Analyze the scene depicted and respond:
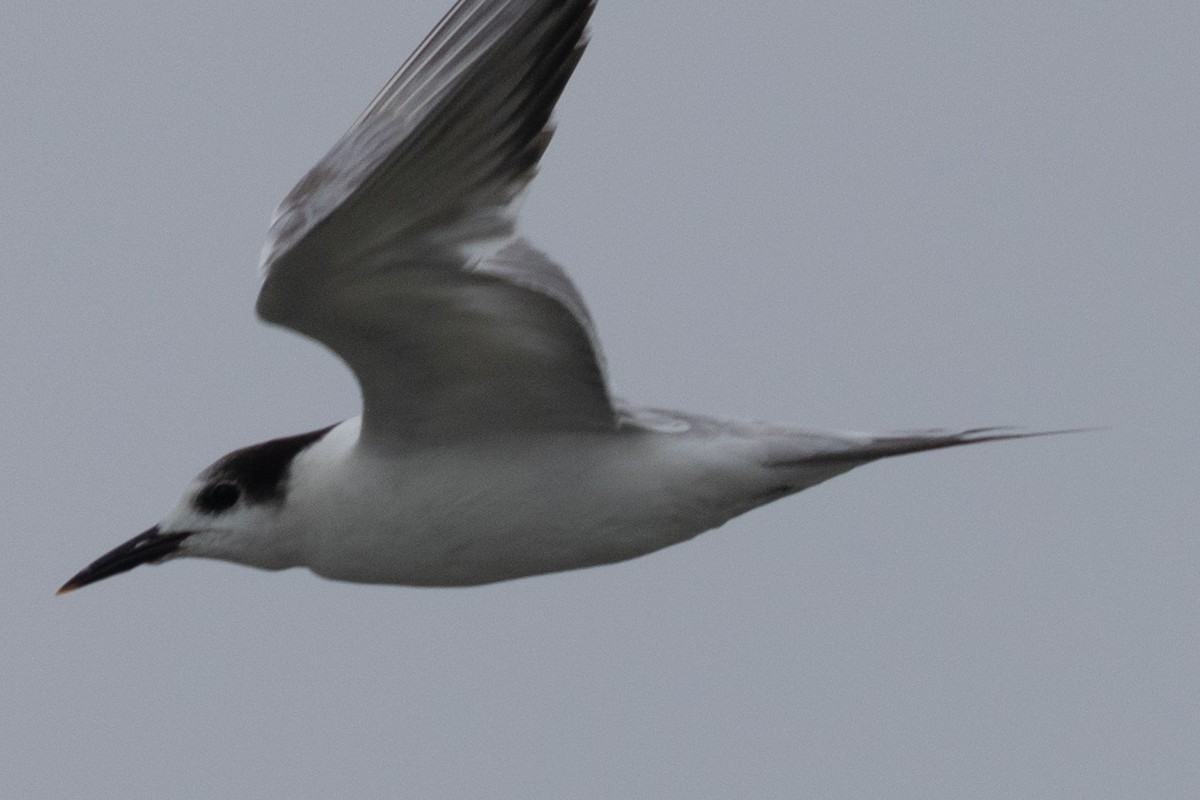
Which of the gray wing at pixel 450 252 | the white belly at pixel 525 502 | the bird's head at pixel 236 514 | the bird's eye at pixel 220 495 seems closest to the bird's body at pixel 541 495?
the white belly at pixel 525 502

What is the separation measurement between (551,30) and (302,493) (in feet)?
6.98

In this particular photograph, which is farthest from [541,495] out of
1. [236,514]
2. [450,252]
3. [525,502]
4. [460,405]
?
[236,514]

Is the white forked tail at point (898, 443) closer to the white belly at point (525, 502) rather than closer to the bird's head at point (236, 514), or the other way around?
the white belly at point (525, 502)

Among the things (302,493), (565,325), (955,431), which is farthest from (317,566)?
(955,431)

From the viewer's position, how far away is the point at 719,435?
315 inches

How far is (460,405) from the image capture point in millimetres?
7992

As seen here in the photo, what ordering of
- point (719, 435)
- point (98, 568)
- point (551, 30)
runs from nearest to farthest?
point (551, 30), point (719, 435), point (98, 568)

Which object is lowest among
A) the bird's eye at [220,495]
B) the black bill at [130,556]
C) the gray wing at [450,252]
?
the black bill at [130,556]

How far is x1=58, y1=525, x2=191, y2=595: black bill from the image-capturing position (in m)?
8.67

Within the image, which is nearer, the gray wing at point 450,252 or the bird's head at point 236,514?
the gray wing at point 450,252

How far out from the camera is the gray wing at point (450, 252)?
23.2ft

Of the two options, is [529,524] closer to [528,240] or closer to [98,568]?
[528,240]

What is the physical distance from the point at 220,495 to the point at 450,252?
172 cm

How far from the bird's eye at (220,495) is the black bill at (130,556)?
16 centimetres
